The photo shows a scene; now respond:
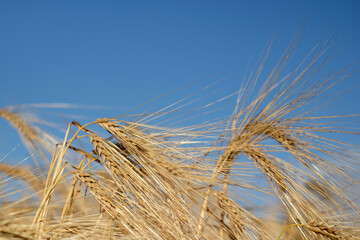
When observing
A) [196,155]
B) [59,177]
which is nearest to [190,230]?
[196,155]

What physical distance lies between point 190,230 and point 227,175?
15.3 inches

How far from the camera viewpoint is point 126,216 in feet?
3.08

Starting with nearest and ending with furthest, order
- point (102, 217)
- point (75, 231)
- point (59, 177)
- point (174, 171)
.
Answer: point (75, 231) → point (102, 217) → point (59, 177) → point (174, 171)

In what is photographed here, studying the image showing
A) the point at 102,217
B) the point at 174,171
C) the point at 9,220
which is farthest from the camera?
the point at 174,171

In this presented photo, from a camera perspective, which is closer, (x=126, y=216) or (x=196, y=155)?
(x=126, y=216)

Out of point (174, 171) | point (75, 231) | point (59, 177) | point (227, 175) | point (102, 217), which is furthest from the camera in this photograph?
point (227, 175)

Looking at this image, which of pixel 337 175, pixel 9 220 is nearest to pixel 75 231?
pixel 9 220

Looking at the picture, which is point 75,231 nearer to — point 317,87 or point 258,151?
point 258,151

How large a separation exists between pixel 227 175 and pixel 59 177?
0.67m

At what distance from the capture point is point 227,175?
1.36 metres

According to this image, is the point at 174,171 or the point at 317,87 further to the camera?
the point at 317,87

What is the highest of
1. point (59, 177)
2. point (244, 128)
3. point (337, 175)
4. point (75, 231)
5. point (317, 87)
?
point (317, 87)

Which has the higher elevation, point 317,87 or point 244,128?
point 317,87

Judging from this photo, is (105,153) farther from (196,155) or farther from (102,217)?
(196,155)
